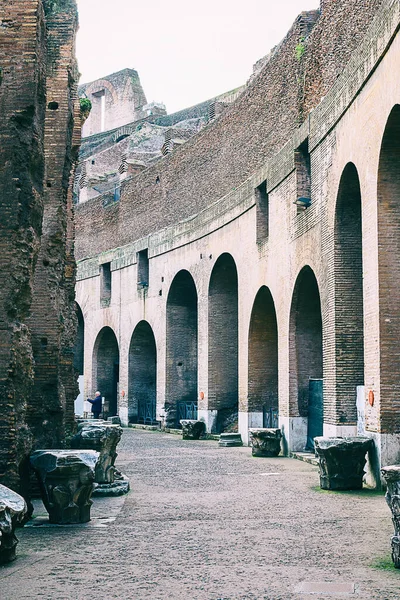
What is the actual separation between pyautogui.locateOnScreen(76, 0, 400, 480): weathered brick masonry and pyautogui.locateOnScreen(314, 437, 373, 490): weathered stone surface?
292 millimetres

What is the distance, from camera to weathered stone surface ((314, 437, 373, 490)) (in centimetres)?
940

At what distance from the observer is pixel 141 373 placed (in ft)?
81.9

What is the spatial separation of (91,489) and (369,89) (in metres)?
6.15

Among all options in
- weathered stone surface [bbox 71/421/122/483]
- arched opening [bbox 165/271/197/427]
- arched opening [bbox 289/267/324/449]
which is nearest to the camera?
weathered stone surface [bbox 71/421/122/483]

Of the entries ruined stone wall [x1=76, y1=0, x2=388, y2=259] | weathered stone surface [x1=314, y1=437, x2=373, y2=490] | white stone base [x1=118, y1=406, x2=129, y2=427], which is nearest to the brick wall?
ruined stone wall [x1=76, y1=0, x2=388, y2=259]

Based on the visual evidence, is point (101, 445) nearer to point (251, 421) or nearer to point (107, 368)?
point (251, 421)

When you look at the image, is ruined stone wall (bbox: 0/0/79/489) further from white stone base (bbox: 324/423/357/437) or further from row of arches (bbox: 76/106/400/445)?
white stone base (bbox: 324/423/357/437)

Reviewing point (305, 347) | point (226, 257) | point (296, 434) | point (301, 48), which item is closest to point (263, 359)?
point (305, 347)

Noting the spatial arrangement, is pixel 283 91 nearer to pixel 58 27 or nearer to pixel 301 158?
pixel 301 158

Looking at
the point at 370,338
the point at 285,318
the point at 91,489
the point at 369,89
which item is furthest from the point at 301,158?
the point at 91,489

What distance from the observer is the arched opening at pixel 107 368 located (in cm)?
2719

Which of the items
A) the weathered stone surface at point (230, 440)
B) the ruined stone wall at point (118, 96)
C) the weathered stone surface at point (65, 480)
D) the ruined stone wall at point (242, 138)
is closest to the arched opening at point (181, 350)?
the ruined stone wall at point (242, 138)

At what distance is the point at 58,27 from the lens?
31.1 ft

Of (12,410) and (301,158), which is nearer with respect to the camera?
(12,410)
